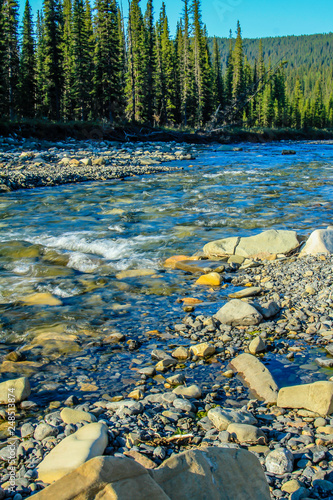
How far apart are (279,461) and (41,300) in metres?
3.78

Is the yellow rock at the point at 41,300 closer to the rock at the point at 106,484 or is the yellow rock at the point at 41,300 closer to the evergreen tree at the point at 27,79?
the rock at the point at 106,484

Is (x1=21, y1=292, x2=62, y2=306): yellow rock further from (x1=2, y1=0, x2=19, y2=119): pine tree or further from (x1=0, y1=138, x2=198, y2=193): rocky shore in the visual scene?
(x1=2, y1=0, x2=19, y2=119): pine tree

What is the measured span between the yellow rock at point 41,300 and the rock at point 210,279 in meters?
2.03

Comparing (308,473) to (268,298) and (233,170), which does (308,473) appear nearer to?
(268,298)

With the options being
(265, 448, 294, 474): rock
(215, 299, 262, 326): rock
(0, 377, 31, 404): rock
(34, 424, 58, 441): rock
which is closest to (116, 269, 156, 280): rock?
(215, 299, 262, 326): rock

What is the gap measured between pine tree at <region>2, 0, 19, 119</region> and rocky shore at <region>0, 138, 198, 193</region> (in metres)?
12.1

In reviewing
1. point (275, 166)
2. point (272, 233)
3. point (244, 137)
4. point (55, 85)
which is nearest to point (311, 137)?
point (244, 137)

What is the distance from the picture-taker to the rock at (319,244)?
249 inches

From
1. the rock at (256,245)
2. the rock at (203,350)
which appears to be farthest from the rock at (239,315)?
the rock at (256,245)

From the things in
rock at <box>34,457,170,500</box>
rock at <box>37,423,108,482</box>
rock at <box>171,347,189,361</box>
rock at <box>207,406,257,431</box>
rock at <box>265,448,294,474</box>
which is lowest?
rock at <box>171,347,189,361</box>

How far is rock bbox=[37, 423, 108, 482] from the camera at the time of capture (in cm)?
208

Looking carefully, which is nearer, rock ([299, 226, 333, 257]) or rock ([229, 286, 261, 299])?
rock ([229, 286, 261, 299])

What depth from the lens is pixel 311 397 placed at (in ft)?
8.93

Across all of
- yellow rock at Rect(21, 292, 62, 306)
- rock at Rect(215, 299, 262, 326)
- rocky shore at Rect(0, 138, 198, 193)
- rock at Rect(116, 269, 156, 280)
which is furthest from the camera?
rocky shore at Rect(0, 138, 198, 193)
